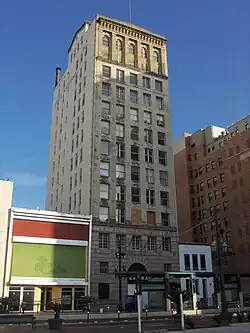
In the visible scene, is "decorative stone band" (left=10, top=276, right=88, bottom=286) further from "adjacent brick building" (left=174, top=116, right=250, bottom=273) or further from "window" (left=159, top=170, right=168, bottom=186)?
"adjacent brick building" (left=174, top=116, right=250, bottom=273)

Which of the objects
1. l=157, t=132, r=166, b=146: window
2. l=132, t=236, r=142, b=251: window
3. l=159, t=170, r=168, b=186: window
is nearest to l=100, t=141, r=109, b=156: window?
l=159, t=170, r=168, b=186: window

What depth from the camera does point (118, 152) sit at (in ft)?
191

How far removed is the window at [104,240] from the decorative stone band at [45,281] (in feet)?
17.2

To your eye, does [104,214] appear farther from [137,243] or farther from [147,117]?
[147,117]

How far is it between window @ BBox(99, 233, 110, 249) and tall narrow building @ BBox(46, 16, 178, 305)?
131mm

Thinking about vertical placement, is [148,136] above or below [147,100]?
below

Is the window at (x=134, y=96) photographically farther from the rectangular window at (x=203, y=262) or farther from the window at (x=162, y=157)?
the rectangular window at (x=203, y=262)

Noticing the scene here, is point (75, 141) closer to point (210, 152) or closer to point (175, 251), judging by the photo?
point (175, 251)

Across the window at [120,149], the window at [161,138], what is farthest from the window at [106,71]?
the window at [161,138]

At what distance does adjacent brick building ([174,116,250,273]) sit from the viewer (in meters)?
83.8

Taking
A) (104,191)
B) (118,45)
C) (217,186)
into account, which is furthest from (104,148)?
(217,186)

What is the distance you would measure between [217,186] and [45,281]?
5775 centimetres

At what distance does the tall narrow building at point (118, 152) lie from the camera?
53406 mm

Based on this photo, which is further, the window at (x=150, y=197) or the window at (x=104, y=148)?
the window at (x=150, y=197)
